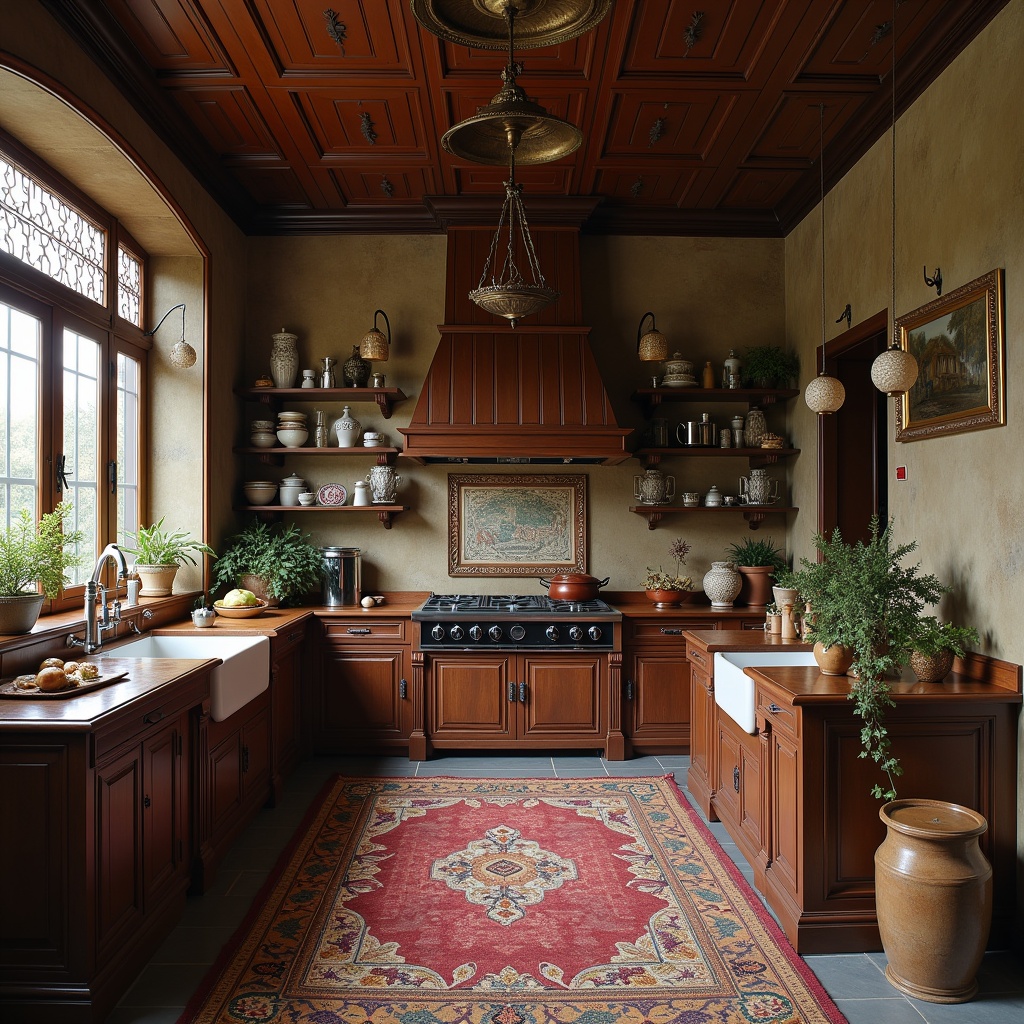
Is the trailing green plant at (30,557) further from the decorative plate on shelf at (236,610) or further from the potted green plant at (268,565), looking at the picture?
the potted green plant at (268,565)

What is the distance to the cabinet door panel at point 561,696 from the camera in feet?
16.8

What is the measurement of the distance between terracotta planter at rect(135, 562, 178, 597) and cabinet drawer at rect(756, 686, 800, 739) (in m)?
3.18

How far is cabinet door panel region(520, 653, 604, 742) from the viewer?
5.11m

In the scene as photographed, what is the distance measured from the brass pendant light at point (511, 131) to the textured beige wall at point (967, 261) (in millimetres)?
1713

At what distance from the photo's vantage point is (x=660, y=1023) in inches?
96.7

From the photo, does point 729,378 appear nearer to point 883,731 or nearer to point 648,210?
point 648,210

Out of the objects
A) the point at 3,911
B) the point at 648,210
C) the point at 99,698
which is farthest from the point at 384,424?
the point at 3,911

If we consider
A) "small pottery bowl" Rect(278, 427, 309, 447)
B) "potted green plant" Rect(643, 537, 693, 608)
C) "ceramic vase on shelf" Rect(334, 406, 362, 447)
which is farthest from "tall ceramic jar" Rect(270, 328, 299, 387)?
"potted green plant" Rect(643, 537, 693, 608)

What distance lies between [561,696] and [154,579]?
250 centimetres

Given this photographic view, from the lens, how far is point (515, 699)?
5.10 m

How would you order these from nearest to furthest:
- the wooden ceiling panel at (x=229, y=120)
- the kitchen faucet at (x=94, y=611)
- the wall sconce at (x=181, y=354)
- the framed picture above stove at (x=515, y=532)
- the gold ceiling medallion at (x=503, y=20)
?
the gold ceiling medallion at (x=503, y=20)
the kitchen faucet at (x=94, y=611)
the wooden ceiling panel at (x=229, y=120)
the wall sconce at (x=181, y=354)
the framed picture above stove at (x=515, y=532)

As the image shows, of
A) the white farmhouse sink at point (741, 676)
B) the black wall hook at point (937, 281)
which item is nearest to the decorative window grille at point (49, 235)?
the white farmhouse sink at point (741, 676)

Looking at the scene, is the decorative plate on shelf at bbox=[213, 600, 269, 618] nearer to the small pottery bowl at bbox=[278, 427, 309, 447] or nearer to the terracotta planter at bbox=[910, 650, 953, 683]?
the small pottery bowl at bbox=[278, 427, 309, 447]

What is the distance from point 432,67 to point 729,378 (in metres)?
2.80
